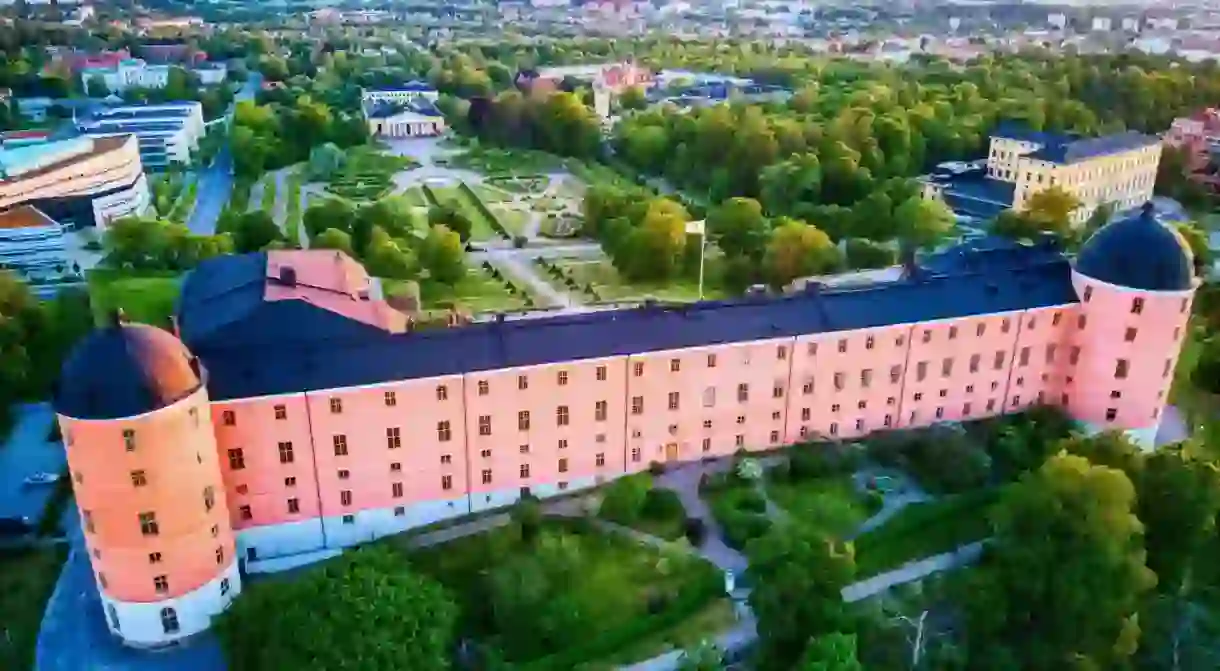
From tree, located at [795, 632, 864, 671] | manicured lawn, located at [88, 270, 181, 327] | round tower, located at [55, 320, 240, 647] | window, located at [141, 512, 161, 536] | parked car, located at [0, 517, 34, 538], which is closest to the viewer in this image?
tree, located at [795, 632, 864, 671]

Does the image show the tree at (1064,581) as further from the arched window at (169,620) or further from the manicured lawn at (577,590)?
the arched window at (169,620)

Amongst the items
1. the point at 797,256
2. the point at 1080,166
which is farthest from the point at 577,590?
the point at 1080,166

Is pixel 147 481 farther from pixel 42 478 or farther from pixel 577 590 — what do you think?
pixel 42 478

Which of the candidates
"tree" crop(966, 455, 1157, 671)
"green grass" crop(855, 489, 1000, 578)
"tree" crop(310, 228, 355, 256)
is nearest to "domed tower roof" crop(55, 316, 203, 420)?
"green grass" crop(855, 489, 1000, 578)

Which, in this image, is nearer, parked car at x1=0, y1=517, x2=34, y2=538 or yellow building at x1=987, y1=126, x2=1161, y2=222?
parked car at x1=0, y1=517, x2=34, y2=538

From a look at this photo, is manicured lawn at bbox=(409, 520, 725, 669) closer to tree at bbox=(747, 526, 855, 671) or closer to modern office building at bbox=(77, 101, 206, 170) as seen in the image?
tree at bbox=(747, 526, 855, 671)

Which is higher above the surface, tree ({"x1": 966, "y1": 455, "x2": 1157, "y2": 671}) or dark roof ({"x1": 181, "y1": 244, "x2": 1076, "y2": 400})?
dark roof ({"x1": 181, "y1": 244, "x2": 1076, "y2": 400})

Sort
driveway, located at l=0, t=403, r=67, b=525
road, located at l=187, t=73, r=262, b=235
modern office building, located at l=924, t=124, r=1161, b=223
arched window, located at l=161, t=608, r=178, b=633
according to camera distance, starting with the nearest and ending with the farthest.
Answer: arched window, located at l=161, t=608, r=178, b=633
driveway, located at l=0, t=403, r=67, b=525
modern office building, located at l=924, t=124, r=1161, b=223
road, located at l=187, t=73, r=262, b=235
